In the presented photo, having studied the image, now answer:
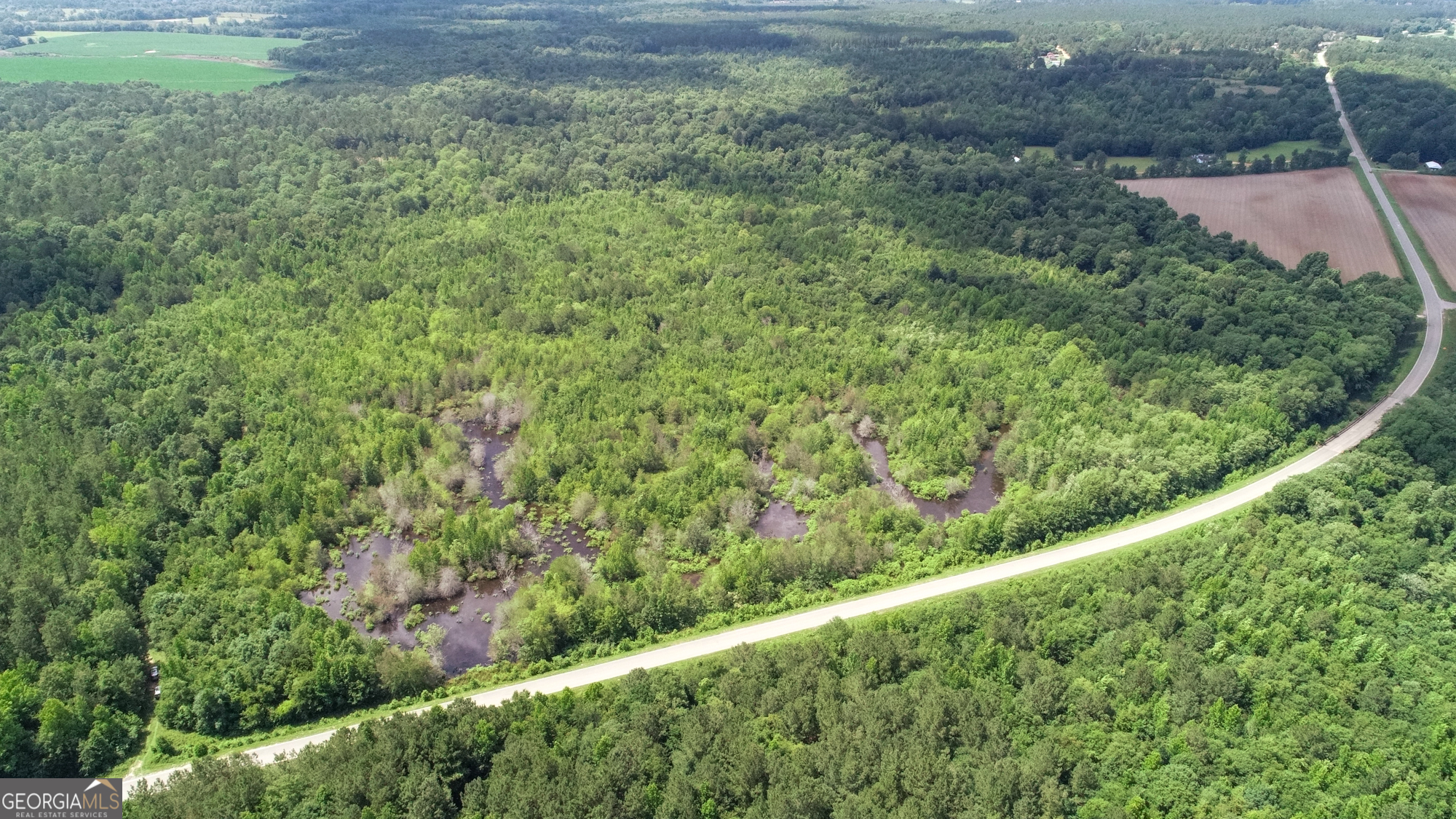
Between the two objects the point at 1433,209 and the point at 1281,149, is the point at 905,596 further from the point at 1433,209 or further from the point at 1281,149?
the point at 1281,149

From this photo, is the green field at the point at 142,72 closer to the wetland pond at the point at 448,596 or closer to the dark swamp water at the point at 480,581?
the dark swamp water at the point at 480,581

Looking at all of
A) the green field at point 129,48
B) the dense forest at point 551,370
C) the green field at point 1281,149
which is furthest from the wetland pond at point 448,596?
the green field at point 129,48

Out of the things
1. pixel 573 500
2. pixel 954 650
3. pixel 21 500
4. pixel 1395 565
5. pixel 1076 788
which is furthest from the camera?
pixel 573 500

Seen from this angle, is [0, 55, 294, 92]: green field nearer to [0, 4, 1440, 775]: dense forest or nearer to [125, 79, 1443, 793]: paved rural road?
[0, 4, 1440, 775]: dense forest

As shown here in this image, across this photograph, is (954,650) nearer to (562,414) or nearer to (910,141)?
→ (562,414)

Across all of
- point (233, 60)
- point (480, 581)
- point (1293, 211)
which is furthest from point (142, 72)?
point (1293, 211)

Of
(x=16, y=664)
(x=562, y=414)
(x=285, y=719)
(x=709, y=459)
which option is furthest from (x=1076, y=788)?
(x=16, y=664)
